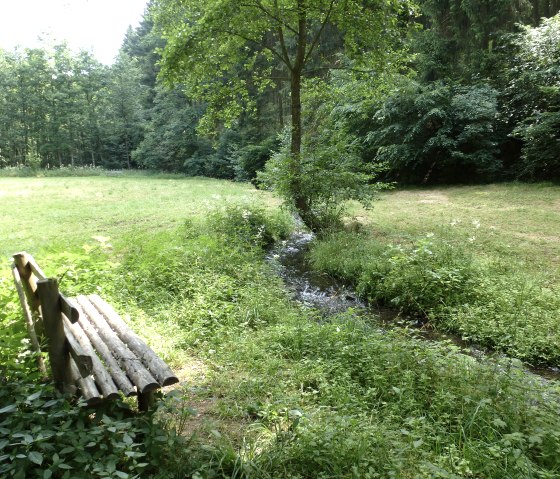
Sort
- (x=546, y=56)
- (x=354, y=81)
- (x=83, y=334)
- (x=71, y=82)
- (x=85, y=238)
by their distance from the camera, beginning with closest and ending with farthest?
(x=83, y=334) < (x=85, y=238) < (x=354, y=81) < (x=546, y=56) < (x=71, y=82)

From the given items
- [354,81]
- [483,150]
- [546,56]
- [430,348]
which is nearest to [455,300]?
[430,348]

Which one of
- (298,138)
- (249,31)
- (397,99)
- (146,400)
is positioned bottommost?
(146,400)

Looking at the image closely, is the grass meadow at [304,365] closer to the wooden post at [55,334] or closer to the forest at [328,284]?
the forest at [328,284]

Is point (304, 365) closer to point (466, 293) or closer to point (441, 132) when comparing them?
point (466, 293)

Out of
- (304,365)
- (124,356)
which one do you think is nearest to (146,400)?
(124,356)

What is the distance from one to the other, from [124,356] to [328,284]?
5.29 m

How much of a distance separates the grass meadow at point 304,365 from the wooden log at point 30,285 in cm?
18

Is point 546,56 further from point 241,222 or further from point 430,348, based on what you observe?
point 430,348

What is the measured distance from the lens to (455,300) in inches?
243

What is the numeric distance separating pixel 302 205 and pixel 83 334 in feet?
26.3

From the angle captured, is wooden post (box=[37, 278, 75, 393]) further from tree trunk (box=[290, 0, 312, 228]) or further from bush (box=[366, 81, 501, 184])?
bush (box=[366, 81, 501, 184])

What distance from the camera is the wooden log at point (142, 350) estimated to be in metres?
2.89

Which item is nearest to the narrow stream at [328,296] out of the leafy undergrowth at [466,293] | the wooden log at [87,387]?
the leafy undergrowth at [466,293]

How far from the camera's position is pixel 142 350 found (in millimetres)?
3242
